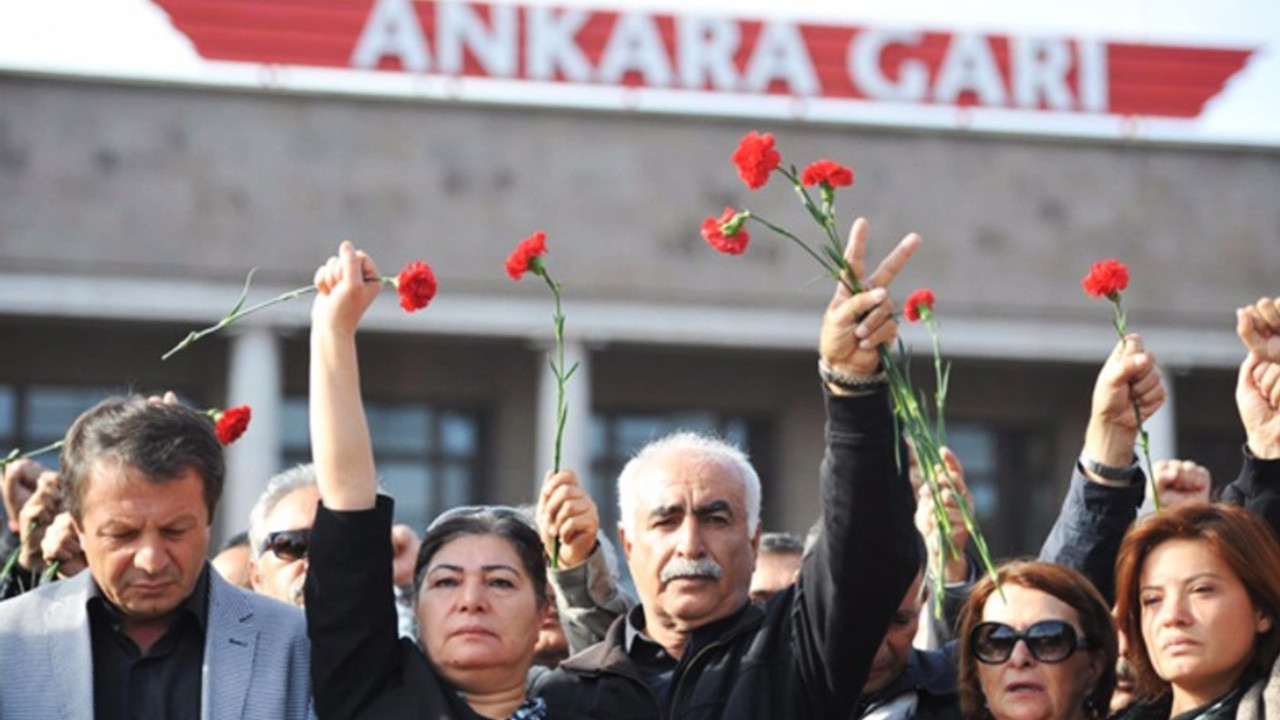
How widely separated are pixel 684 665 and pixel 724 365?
75.2 feet

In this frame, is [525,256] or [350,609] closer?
[350,609]

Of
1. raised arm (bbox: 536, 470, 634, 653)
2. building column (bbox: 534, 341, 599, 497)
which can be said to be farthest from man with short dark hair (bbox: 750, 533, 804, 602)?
building column (bbox: 534, 341, 599, 497)

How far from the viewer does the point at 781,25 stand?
91.6ft

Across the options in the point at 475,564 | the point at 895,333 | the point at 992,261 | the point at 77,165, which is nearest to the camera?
the point at 895,333

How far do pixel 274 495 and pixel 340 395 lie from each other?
1.84m

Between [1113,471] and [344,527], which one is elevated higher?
[1113,471]

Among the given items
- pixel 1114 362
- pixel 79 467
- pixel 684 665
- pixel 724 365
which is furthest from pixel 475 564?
pixel 724 365

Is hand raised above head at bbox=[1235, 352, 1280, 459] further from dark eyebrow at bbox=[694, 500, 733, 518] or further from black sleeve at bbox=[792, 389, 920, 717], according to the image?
dark eyebrow at bbox=[694, 500, 733, 518]

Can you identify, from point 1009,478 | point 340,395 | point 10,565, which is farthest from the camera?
point 1009,478

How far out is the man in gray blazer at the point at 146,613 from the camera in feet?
16.0

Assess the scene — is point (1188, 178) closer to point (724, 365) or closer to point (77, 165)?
point (724, 365)

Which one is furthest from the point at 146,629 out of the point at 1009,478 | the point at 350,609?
the point at 1009,478

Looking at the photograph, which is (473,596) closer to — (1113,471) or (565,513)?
(565,513)

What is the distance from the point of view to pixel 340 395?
4895 mm
